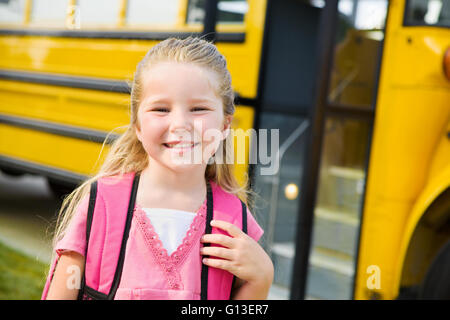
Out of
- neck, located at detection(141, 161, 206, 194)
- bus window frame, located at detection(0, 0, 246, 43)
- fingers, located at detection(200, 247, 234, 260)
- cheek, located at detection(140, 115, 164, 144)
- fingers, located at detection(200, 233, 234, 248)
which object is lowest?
fingers, located at detection(200, 247, 234, 260)

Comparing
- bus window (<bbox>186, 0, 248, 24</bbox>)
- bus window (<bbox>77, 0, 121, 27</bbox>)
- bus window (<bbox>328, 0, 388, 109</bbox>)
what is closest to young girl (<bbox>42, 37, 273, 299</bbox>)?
bus window (<bbox>328, 0, 388, 109</bbox>)

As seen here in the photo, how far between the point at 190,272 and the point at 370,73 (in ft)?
5.15

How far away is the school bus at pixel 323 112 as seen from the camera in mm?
1919

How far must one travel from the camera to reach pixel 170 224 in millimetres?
774

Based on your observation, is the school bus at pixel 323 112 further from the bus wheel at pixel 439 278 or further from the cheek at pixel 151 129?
the cheek at pixel 151 129

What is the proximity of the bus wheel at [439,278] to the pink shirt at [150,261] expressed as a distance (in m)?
1.27

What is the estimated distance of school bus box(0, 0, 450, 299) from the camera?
1.92m

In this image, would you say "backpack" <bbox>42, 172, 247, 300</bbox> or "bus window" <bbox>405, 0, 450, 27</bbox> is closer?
"backpack" <bbox>42, 172, 247, 300</bbox>

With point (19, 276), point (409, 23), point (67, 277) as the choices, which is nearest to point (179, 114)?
A: point (67, 277)

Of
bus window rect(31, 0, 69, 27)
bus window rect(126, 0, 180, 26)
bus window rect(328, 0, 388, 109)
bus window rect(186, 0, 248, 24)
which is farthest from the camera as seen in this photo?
bus window rect(31, 0, 69, 27)

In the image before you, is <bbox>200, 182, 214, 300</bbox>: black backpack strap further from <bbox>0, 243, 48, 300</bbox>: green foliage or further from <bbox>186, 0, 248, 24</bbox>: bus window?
<bbox>0, 243, 48, 300</bbox>: green foliage

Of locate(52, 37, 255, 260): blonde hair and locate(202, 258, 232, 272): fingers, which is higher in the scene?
locate(52, 37, 255, 260): blonde hair

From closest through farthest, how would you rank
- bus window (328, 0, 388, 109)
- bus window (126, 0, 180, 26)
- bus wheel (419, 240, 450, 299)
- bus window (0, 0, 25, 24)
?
bus wheel (419, 240, 450, 299) → bus window (328, 0, 388, 109) → bus window (126, 0, 180, 26) → bus window (0, 0, 25, 24)

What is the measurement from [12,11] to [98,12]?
2.74 ft
